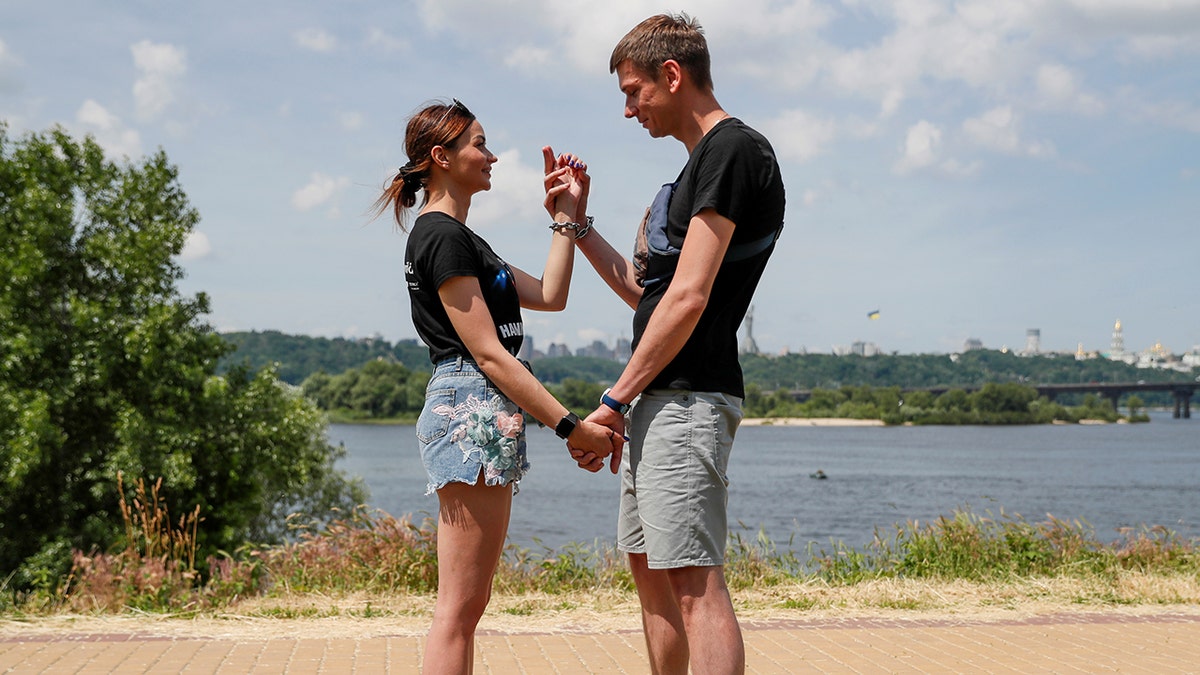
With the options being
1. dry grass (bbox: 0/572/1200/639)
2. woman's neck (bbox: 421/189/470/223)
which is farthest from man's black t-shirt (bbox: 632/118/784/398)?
dry grass (bbox: 0/572/1200/639)

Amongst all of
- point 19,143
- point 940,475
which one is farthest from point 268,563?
point 940,475

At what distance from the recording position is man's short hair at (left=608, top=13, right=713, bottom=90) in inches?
105

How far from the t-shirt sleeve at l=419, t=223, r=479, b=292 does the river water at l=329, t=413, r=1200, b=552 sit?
620cm

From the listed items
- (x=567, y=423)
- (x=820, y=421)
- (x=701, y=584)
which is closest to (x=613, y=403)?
(x=567, y=423)

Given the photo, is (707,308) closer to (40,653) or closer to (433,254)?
(433,254)

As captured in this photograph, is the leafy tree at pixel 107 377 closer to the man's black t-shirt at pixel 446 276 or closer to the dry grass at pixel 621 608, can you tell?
the dry grass at pixel 621 608

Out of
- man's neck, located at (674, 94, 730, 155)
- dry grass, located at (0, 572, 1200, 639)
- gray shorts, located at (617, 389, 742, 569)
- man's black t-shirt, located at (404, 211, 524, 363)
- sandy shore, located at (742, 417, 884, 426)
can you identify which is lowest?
sandy shore, located at (742, 417, 884, 426)

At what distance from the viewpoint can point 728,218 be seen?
2533 mm

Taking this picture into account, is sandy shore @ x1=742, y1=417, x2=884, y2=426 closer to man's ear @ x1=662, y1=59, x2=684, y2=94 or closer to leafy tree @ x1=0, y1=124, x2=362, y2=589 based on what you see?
leafy tree @ x1=0, y1=124, x2=362, y2=589

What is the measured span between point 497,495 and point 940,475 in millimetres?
48385

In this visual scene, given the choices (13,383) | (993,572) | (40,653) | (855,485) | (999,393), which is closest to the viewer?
(40,653)

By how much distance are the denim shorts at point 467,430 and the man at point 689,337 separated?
208 mm

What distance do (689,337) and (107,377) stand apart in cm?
1780

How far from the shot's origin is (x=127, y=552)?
19.6 ft
